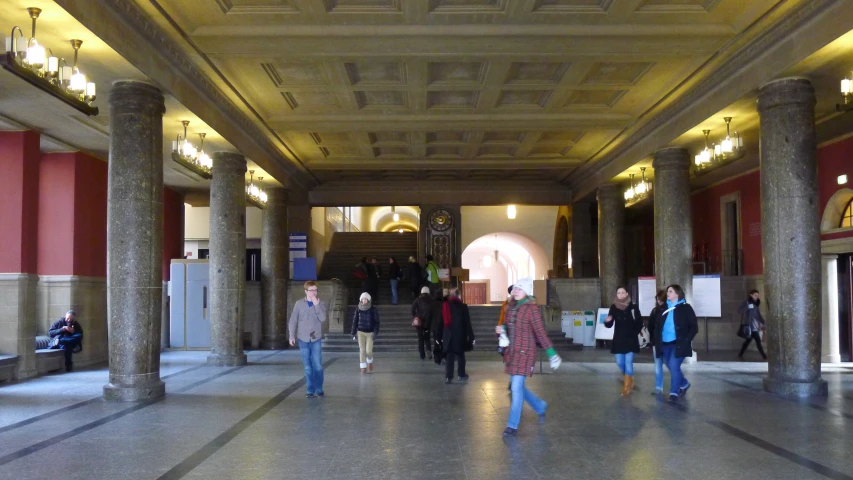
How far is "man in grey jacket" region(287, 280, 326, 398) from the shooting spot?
35.8ft

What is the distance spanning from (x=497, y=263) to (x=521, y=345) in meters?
39.4

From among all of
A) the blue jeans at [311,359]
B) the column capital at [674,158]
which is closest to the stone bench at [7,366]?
the blue jeans at [311,359]

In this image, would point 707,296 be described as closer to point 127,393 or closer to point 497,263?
point 127,393

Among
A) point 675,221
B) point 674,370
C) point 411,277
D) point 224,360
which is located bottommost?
point 224,360

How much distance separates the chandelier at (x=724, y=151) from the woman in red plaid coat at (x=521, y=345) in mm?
7346

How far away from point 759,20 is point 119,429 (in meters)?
9.66

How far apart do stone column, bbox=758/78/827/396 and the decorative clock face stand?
16.0 m

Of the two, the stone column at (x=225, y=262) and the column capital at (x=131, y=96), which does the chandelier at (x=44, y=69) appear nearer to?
the column capital at (x=131, y=96)

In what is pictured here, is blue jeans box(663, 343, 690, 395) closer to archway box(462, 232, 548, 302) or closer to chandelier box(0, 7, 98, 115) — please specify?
chandelier box(0, 7, 98, 115)

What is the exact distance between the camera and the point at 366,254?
31.4 meters

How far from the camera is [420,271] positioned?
81.2 ft

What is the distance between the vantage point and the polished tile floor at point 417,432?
6609 millimetres

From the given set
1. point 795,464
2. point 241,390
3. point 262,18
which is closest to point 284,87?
point 262,18

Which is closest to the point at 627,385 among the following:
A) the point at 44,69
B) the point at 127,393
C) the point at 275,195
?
the point at 127,393
